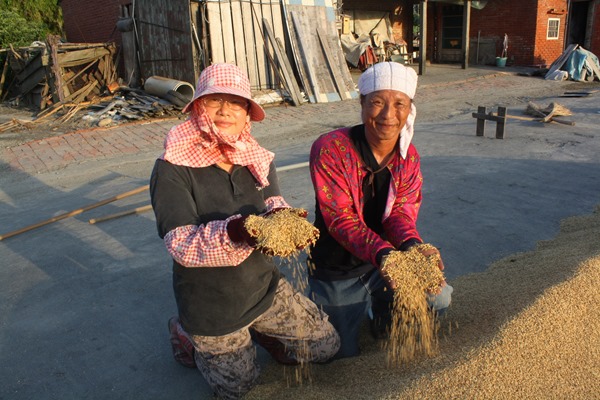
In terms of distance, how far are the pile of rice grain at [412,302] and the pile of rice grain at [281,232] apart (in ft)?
1.33

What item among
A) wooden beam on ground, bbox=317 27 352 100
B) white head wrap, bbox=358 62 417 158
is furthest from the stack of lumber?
white head wrap, bbox=358 62 417 158

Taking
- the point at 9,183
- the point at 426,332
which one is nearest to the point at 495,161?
the point at 426,332

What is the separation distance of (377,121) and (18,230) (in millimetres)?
3406

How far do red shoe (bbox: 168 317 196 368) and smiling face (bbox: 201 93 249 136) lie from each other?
1.00m

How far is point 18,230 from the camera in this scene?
4.32m

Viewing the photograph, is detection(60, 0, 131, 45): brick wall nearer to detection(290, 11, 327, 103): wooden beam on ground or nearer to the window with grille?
detection(290, 11, 327, 103): wooden beam on ground

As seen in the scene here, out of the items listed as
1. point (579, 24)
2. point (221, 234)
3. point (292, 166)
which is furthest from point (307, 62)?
point (579, 24)

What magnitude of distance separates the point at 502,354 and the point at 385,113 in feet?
3.78

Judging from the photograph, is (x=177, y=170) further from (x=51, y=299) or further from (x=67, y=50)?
(x=67, y=50)

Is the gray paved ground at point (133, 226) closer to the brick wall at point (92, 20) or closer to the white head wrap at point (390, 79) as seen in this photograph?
the white head wrap at point (390, 79)

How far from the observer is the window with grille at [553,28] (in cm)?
1788

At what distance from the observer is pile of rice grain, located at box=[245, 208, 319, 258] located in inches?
72.6

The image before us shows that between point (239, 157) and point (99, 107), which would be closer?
point (239, 157)

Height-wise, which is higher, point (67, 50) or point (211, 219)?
point (67, 50)
